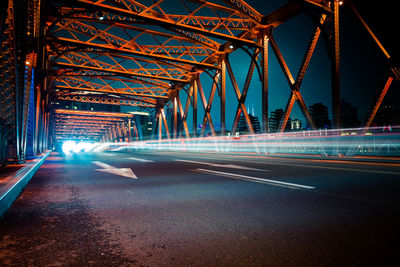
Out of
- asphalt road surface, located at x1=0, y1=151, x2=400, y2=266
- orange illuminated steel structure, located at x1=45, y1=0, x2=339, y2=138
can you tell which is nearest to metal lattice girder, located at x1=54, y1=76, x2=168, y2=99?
orange illuminated steel structure, located at x1=45, y1=0, x2=339, y2=138

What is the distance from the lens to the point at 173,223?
8.18 ft

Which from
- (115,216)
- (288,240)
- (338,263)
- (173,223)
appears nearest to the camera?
(338,263)

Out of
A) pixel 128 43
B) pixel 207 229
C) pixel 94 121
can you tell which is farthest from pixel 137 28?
pixel 94 121

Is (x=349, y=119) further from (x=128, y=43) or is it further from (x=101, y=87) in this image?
(x=101, y=87)

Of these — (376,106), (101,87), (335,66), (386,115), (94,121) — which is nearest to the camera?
(386,115)

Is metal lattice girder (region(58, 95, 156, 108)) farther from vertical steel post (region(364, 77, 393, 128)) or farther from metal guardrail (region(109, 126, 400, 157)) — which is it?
vertical steel post (region(364, 77, 393, 128))

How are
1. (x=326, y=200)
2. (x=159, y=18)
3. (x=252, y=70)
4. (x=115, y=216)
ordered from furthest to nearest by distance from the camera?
(x=252, y=70), (x=159, y=18), (x=326, y=200), (x=115, y=216)

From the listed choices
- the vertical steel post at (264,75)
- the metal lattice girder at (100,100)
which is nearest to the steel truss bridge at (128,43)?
the vertical steel post at (264,75)

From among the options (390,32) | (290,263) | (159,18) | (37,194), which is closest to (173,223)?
(290,263)

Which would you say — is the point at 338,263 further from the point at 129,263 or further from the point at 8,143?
the point at 8,143

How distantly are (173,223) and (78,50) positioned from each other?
21.1 metres

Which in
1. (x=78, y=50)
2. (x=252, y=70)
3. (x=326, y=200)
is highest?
(x=78, y=50)

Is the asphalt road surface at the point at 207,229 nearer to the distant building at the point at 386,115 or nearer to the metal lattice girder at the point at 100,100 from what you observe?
the distant building at the point at 386,115

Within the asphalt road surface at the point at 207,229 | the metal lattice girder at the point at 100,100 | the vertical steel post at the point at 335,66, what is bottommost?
the asphalt road surface at the point at 207,229
